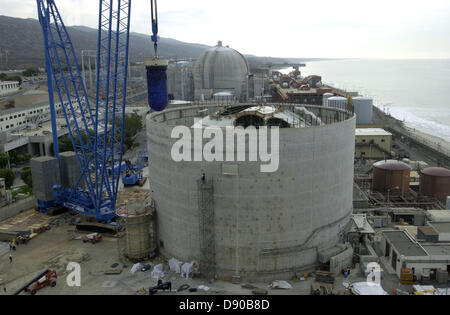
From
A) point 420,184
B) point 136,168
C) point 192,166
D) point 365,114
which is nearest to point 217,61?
point 365,114

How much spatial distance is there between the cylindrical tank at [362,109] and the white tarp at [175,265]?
56935 millimetres

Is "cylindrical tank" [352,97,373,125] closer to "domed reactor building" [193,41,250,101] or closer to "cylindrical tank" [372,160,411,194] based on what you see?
"domed reactor building" [193,41,250,101]

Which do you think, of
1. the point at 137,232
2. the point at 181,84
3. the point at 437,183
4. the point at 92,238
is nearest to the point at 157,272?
the point at 137,232

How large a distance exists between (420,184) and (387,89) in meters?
164

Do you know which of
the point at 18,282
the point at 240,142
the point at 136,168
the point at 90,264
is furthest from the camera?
the point at 136,168

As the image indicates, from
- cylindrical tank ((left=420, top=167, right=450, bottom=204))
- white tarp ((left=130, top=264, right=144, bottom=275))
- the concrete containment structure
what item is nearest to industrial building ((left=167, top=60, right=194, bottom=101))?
cylindrical tank ((left=420, top=167, right=450, bottom=204))

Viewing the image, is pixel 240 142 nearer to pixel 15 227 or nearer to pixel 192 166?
pixel 192 166

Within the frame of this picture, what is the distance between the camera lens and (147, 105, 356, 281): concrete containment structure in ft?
74.3

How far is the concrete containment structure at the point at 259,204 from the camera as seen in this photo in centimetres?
2264

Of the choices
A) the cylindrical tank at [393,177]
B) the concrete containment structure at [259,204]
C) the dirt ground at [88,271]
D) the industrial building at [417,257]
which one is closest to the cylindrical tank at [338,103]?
the cylindrical tank at [393,177]

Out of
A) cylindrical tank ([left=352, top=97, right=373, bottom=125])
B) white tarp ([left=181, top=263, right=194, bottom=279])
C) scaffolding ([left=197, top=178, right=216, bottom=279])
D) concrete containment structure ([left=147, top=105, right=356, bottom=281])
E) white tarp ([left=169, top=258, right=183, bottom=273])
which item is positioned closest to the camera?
concrete containment structure ([left=147, top=105, right=356, bottom=281])

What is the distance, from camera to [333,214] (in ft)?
81.8

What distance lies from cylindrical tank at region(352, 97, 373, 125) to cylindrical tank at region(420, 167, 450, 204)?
1466 inches

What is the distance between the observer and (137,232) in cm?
2573
